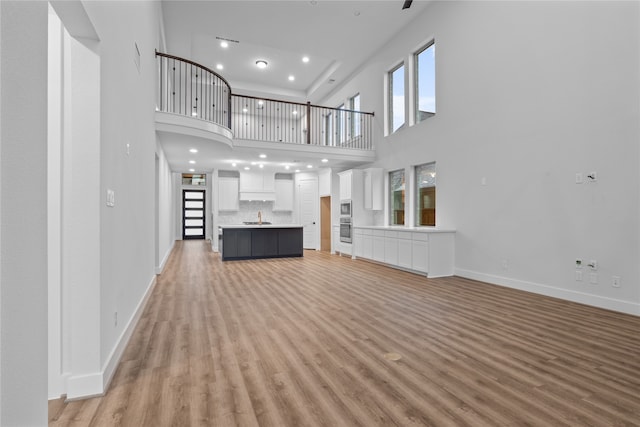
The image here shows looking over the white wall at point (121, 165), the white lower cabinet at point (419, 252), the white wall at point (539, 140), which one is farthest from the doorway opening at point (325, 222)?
the white wall at point (121, 165)

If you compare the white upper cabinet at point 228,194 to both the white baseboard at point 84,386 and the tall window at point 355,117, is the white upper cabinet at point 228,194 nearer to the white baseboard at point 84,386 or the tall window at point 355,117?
the tall window at point 355,117

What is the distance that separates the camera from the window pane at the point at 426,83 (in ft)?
22.8

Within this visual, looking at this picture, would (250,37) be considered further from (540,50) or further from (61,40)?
(61,40)

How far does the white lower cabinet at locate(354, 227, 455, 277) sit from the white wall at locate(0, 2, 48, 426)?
5.65 metres

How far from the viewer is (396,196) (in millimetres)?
8281

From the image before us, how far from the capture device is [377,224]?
29.0 ft

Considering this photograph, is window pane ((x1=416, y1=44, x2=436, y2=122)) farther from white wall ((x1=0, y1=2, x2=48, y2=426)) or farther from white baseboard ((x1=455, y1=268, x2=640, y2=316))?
white wall ((x1=0, y1=2, x2=48, y2=426))

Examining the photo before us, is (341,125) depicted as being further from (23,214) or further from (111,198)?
(23,214)

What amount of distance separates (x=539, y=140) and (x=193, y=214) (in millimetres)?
14774

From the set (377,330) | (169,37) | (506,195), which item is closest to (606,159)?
(506,195)

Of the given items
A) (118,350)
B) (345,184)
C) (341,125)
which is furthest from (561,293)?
(341,125)

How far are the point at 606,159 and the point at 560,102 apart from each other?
1.03 meters

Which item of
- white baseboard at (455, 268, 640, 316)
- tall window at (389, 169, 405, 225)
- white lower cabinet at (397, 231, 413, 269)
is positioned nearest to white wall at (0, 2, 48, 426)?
white baseboard at (455, 268, 640, 316)

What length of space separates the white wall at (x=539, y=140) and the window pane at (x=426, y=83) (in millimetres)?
317
